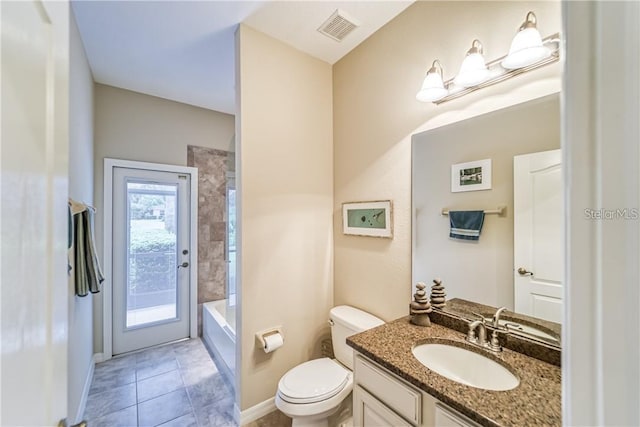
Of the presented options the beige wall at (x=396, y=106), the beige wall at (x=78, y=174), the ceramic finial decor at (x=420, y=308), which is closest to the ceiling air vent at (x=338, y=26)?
the beige wall at (x=396, y=106)

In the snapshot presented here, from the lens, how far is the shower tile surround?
1.85m

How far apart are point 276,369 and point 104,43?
283 centimetres

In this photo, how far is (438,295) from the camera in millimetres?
1471

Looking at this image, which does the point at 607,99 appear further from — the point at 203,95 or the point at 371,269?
the point at 203,95

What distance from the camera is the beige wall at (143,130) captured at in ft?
8.55

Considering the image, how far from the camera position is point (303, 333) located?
2.08 m

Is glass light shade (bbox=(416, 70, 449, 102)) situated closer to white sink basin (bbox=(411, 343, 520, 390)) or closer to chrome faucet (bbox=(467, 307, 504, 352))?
chrome faucet (bbox=(467, 307, 504, 352))

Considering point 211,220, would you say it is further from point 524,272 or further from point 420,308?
point 524,272

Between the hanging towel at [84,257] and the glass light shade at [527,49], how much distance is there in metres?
2.48

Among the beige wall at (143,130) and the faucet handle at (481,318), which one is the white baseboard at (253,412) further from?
the beige wall at (143,130)

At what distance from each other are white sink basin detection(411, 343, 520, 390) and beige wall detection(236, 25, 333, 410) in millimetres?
1056

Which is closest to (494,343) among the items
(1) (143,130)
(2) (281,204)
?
(2) (281,204)

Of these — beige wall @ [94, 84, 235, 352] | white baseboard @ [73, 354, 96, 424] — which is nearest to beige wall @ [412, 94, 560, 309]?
white baseboard @ [73, 354, 96, 424]
